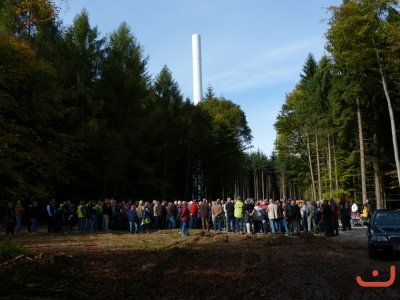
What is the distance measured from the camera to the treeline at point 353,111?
106 ft

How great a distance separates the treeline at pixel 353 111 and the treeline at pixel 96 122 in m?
10.3

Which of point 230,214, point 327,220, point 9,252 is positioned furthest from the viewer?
point 230,214

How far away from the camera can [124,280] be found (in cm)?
1052

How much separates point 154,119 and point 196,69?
34710 mm

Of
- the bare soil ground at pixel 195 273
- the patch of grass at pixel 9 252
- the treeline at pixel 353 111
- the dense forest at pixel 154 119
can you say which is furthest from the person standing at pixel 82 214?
the treeline at pixel 353 111

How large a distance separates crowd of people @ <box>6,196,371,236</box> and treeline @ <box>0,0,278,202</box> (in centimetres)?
197

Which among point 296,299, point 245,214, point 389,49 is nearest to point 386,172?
point 389,49

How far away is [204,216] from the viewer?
85.8 ft

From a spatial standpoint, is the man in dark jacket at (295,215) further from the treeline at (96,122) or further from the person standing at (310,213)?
the treeline at (96,122)

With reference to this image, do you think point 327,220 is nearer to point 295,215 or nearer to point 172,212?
point 295,215

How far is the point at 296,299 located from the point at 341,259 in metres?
5.64

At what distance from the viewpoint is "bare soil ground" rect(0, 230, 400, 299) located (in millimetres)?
9227

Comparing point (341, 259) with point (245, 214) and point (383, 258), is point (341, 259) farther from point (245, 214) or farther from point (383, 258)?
point (245, 214)

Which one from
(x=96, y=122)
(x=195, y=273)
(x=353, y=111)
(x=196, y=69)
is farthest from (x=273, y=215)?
(x=196, y=69)
